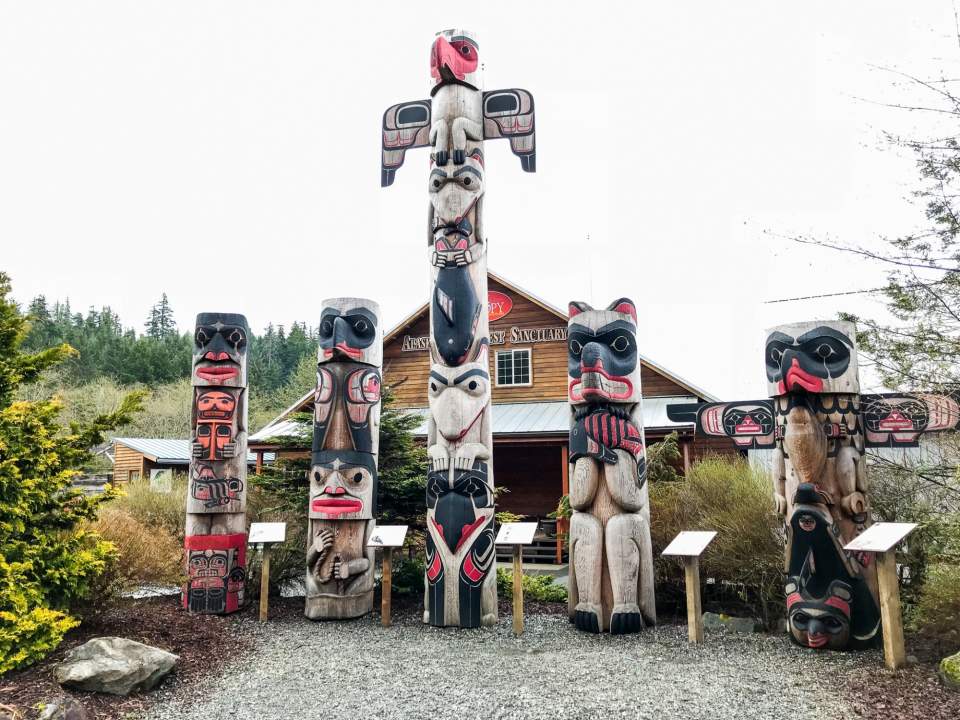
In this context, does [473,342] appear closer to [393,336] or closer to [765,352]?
[765,352]

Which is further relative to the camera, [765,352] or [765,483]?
[765,483]

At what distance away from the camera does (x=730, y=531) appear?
26.6 feet

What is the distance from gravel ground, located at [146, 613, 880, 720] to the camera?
501cm

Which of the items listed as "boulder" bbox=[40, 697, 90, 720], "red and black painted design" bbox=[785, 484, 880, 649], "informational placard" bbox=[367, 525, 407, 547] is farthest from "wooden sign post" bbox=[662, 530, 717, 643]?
"boulder" bbox=[40, 697, 90, 720]

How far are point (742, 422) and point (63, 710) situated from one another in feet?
21.0

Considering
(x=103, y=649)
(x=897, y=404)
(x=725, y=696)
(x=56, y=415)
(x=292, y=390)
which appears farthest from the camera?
(x=292, y=390)

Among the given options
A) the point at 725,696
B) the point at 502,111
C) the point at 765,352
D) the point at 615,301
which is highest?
the point at 502,111

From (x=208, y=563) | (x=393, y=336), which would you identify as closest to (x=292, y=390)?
Result: (x=393, y=336)

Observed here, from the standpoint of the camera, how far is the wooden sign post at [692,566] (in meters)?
6.52

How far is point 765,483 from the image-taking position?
896 centimetres

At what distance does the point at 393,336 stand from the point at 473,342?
1119 centimetres

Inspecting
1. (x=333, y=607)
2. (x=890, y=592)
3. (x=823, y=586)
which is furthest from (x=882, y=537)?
(x=333, y=607)

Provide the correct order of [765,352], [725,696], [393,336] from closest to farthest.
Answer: [725,696], [765,352], [393,336]

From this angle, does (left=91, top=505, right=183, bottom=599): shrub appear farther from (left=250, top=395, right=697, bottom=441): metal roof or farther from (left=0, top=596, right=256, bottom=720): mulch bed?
(left=250, top=395, right=697, bottom=441): metal roof
